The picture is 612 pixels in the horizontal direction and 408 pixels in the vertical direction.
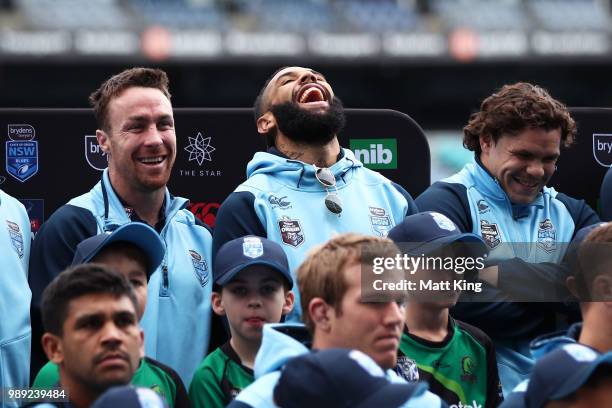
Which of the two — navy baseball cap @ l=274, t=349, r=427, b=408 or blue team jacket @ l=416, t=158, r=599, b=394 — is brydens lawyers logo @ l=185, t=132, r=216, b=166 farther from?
navy baseball cap @ l=274, t=349, r=427, b=408

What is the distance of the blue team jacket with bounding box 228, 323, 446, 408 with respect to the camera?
328 cm

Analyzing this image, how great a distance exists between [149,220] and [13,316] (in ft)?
2.19

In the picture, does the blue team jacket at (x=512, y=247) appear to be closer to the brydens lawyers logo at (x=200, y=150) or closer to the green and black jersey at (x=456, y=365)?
the green and black jersey at (x=456, y=365)

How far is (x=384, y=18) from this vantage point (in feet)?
71.3

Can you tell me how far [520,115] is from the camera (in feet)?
15.7

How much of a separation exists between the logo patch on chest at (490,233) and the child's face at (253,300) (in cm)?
87

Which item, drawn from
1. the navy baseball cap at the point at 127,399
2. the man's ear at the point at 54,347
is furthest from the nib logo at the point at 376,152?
the navy baseball cap at the point at 127,399

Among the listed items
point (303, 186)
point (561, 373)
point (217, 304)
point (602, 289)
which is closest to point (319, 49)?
point (303, 186)

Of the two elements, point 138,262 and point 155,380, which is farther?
point 138,262

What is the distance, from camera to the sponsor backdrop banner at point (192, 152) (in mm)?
5426

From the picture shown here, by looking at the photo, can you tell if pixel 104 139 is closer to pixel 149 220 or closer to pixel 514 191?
pixel 149 220

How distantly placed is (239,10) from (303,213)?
1761 centimetres

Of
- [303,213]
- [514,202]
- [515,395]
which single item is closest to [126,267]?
[303,213]

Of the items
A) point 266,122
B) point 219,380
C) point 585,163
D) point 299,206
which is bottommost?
point 219,380
